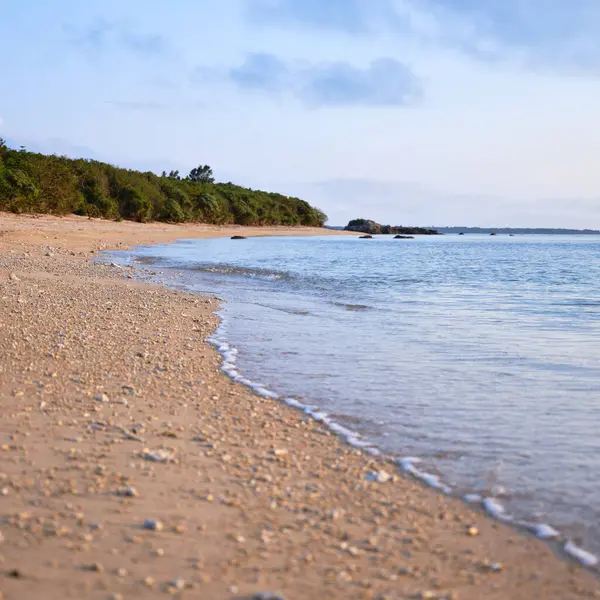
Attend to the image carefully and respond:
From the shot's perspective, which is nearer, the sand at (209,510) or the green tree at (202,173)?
the sand at (209,510)

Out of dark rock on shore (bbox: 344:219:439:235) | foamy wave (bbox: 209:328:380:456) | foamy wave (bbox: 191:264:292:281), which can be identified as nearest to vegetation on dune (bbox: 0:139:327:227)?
foamy wave (bbox: 191:264:292:281)

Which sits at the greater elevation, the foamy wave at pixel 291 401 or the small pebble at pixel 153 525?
the foamy wave at pixel 291 401

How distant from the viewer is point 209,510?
3838 millimetres

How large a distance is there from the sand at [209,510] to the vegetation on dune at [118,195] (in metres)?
39.1

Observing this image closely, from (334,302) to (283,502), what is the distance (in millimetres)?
12009

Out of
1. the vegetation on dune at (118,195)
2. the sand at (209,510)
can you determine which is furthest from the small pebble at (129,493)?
the vegetation on dune at (118,195)

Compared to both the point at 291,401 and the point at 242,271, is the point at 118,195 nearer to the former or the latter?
the point at 242,271

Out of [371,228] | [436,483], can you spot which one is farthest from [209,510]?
[371,228]

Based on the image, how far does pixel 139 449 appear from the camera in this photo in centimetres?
475

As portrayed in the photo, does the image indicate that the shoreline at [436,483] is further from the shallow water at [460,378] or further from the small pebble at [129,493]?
the small pebble at [129,493]

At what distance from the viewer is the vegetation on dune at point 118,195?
1718 inches

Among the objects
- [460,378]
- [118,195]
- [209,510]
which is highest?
[118,195]

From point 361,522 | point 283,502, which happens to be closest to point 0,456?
point 283,502

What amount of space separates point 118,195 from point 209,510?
60.9 meters
